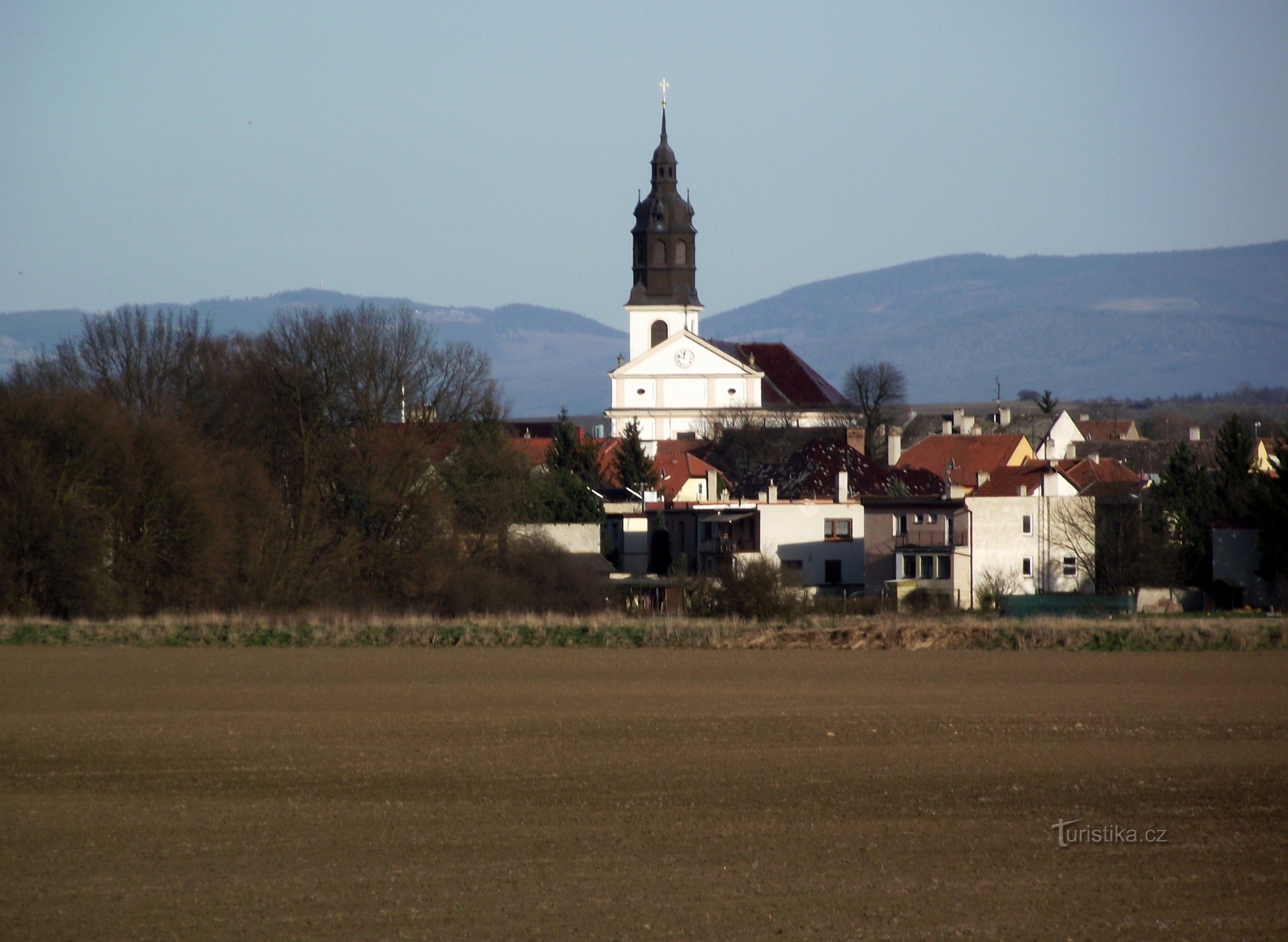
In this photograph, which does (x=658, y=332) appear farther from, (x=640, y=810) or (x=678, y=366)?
(x=640, y=810)

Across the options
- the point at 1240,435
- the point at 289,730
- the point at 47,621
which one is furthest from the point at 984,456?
the point at 289,730

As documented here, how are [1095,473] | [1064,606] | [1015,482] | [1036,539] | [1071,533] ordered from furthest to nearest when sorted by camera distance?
[1095,473]
[1015,482]
[1036,539]
[1071,533]
[1064,606]

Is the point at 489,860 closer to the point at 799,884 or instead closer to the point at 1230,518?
the point at 799,884

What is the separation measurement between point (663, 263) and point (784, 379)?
1055 centimetres

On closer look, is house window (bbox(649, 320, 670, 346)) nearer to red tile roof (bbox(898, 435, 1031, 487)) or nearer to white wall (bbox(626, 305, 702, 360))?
white wall (bbox(626, 305, 702, 360))

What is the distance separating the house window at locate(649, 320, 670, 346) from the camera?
111562 mm

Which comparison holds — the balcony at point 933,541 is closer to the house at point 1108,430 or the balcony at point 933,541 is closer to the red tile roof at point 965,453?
the red tile roof at point 965,453

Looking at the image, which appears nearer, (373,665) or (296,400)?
(373,665)

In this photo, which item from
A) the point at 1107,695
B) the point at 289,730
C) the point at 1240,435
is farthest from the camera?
the point at 1240,435

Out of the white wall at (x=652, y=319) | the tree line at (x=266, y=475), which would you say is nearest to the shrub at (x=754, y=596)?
the tree line at (x=266, y=475)

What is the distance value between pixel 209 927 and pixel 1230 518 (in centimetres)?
5031

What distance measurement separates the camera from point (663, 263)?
111 m

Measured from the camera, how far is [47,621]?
35.9 m

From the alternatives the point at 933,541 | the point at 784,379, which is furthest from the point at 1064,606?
the point at 784,379
